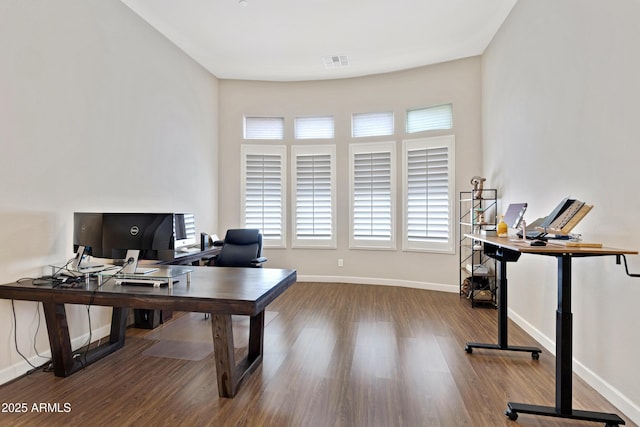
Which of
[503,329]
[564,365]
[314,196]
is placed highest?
[314,196]

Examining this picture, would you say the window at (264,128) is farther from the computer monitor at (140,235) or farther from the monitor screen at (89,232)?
the computer monitor at (140,235)

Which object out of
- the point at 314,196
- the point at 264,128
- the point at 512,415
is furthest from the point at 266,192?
the point at 512,415

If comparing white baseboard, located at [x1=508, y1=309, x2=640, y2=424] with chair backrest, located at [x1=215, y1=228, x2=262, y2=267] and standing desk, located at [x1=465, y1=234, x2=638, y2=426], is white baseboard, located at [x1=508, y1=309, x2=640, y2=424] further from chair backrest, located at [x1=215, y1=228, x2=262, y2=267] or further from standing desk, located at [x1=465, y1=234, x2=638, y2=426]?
chair backrest, located at [x1=215, y1=228, x2=262, y2=267]

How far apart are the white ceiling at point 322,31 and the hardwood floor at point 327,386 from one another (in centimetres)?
368

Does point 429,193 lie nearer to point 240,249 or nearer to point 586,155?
point 586,155

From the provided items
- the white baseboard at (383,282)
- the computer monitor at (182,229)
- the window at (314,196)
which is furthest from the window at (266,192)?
the computer monitor at (182,229)

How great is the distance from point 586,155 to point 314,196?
3937 millimetres

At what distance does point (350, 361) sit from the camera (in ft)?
9.23

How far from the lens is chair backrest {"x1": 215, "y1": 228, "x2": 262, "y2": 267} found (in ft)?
14.1

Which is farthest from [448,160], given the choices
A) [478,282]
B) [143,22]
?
[143,22]

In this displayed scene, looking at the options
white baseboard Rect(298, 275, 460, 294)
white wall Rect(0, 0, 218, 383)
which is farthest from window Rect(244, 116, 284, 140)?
white baseboard Rect(298, 275, 460, 294)

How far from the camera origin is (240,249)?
435 cm

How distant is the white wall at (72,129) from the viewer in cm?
253

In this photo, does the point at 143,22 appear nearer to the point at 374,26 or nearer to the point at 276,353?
the point at 374,26
